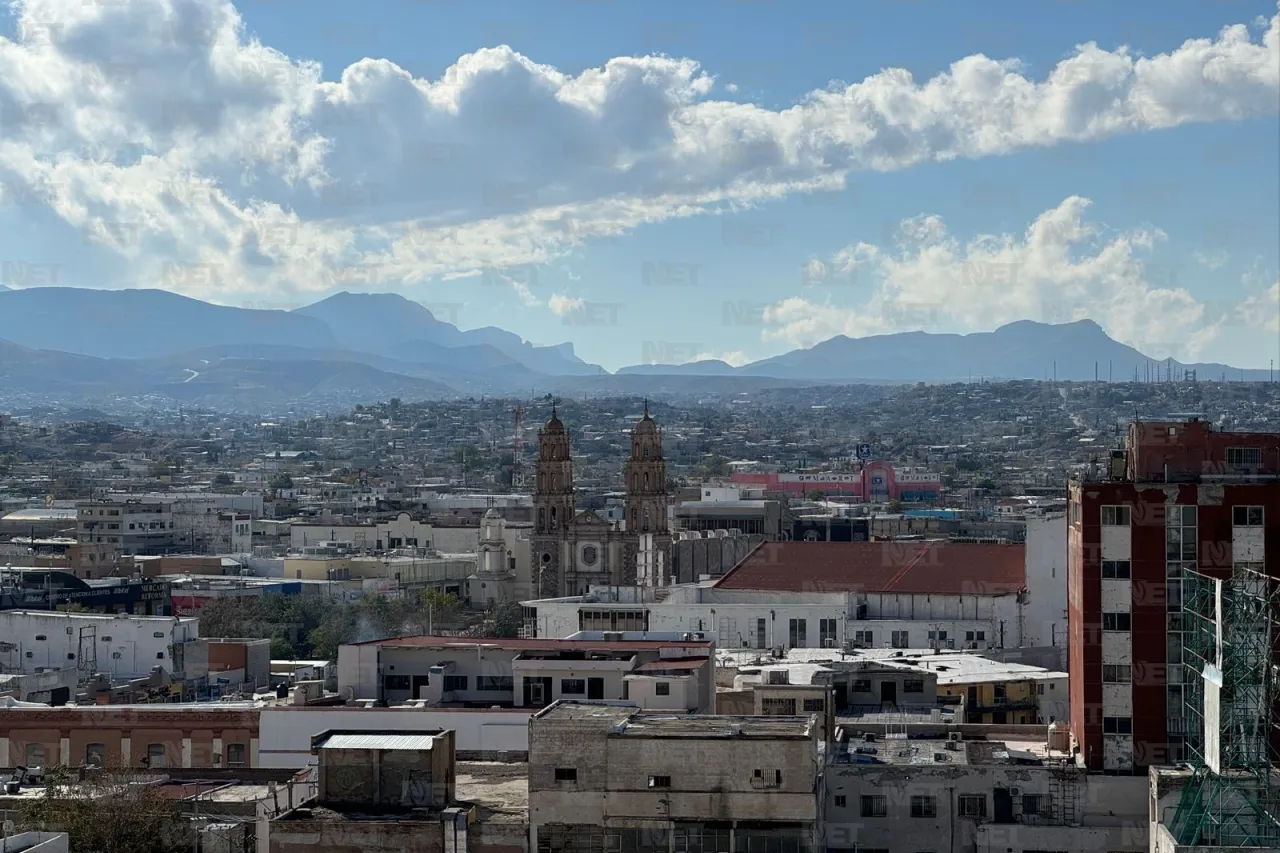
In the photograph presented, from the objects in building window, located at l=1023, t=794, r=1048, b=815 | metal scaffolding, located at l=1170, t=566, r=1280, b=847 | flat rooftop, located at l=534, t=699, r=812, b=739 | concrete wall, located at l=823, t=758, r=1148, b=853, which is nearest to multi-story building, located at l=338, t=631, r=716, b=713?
concrete wall, located at l=823, t=758, r=1148, b=853

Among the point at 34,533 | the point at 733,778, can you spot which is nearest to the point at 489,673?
the point at 733,778

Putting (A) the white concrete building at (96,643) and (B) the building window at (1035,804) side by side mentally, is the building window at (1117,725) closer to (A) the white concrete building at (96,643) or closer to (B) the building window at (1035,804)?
(B) the building window at (1035,804)

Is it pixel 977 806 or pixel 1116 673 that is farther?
pixel 977 806

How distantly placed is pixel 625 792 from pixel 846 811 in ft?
21.4

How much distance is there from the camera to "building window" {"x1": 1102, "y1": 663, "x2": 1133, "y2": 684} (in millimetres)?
47438

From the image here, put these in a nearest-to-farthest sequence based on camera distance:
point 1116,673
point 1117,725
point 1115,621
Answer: point 1115,621, point 1116,673, point 1117,725

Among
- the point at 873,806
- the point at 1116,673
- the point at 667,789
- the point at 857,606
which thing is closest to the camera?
the point at 667,789

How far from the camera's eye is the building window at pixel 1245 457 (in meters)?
47.7

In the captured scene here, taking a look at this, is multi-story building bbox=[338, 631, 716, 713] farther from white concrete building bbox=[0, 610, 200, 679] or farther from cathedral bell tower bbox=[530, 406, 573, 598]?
cathedral bell tower bbox=[530, 406, 573, 598]

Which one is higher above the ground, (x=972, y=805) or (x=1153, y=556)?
(x=1153, y=556)

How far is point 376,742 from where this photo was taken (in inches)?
1710

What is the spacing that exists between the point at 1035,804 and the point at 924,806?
2.04m

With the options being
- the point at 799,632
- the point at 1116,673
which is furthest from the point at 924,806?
the point at 799,632

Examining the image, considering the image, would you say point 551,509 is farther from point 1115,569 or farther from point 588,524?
point 1115,569
